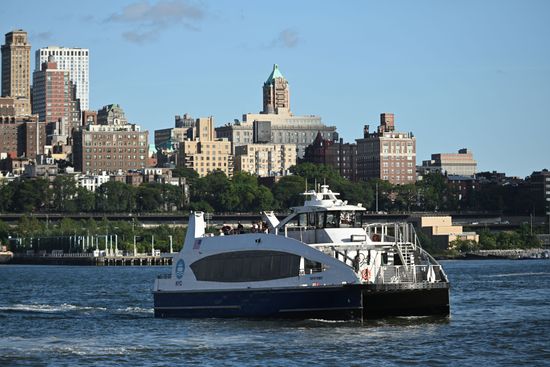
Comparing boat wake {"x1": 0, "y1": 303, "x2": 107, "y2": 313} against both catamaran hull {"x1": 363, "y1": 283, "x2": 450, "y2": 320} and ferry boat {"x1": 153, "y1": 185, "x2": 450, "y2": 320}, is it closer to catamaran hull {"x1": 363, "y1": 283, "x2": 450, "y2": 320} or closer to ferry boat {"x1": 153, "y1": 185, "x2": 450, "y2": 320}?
ferry boat {"x1": 153, "y1": 185, "x2": 450, "y2": 320}

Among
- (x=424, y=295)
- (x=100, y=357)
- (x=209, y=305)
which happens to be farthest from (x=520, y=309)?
(x=100, y=357)

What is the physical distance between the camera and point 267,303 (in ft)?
225

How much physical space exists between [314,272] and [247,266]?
395 cm

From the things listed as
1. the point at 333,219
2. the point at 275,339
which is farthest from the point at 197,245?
the point at 275,339

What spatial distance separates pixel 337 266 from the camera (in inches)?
2606

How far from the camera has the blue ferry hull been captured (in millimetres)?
66312

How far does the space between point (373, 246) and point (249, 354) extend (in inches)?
470

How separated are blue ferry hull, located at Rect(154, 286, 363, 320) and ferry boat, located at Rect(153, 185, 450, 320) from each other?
0.04 meters

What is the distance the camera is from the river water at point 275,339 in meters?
56.8

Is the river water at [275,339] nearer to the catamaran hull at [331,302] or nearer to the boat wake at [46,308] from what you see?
the boat wake at [46,308]

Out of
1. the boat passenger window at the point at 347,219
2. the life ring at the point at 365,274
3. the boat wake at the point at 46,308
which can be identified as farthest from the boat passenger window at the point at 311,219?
the boat wake at the point at 46,308

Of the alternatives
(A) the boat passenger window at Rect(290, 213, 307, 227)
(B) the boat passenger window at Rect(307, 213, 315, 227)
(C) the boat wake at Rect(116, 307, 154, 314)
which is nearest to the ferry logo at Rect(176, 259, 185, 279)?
(A) the boat passenger window at Rect(290, 213, 307, 227)

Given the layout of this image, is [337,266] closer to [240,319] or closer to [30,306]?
[240,319]

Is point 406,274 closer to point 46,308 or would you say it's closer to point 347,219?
point 347,219
